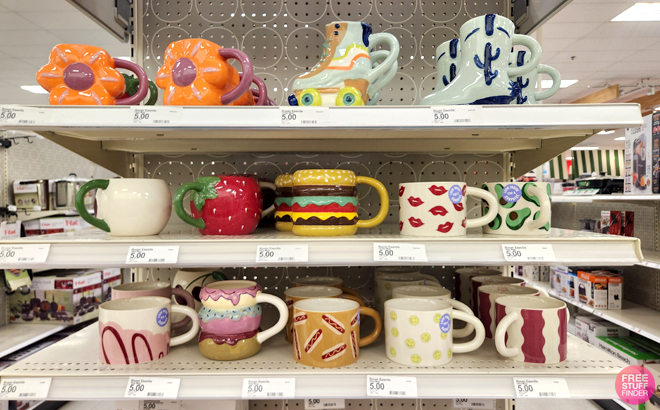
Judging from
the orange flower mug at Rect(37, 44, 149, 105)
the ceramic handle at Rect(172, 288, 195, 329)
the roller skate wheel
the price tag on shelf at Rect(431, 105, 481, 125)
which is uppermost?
the orange flower mug at Rect(37, 44, 149, 105)

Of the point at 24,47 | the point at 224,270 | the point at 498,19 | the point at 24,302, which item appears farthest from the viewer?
the point at 24,47

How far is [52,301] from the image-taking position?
110 inches

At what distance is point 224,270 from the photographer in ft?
4.58

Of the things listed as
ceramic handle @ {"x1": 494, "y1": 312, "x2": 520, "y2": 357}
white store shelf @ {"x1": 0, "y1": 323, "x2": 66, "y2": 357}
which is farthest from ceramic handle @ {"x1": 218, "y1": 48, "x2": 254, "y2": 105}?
white store shelf @ {"x1": 0, "y1": 323, "x2": 66, "y2": 357}

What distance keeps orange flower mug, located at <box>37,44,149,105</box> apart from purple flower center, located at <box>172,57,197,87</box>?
15 centimetres

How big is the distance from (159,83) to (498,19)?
2.71 feet

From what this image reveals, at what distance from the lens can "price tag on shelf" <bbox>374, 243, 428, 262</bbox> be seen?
87cm

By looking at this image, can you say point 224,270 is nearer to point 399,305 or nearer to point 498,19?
point 399,305

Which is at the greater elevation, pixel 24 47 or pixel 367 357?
pixel 24 47

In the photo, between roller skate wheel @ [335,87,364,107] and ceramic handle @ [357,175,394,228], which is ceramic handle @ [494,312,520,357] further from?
roller skate wheel @ [335,87,364,107]

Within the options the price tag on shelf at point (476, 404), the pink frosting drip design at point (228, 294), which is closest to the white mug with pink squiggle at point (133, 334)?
the pink frosting drip design at point (228, 294)

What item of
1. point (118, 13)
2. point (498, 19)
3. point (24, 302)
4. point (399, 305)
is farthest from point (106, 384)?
point (24, 302)

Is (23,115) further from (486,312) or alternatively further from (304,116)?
(486,312)

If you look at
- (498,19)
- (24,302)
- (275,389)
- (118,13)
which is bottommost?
(24,302)
